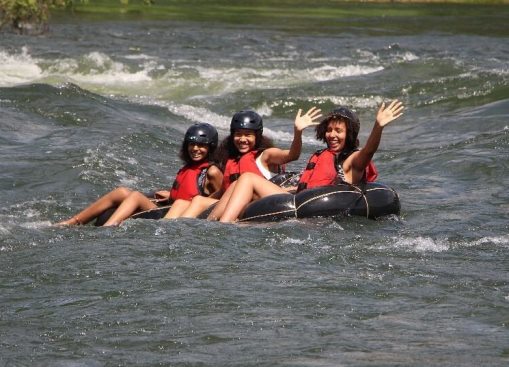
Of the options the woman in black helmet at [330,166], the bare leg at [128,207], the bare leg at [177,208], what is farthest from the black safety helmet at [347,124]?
the bare leg at [128,207]

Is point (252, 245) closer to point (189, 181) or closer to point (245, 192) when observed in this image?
Answer: point (245, 192)

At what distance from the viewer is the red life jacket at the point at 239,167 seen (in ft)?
34.9

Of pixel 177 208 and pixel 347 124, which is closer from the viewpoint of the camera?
pixel 347 124

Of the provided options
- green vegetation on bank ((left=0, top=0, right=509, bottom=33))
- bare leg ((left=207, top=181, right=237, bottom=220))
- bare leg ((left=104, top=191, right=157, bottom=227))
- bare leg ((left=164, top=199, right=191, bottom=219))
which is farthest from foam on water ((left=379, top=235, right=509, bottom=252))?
green vegetation on bank ((left=0, top=0, right=509, bottom=33))

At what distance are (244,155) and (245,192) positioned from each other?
1.77ft

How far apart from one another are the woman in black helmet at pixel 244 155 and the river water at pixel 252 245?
1.89 feet

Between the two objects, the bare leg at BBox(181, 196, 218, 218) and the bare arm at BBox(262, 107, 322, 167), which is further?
the bare leg at BBox(181, 196, 218, 218)

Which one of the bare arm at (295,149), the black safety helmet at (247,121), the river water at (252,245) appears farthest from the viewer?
the black safety helmet at (247,121)

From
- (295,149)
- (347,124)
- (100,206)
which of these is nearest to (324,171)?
(295,149)

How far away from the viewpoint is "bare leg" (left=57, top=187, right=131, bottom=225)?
10.7 metres

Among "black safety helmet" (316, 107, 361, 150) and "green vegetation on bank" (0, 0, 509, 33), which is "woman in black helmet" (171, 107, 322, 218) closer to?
"black safety helmet" (316, 107, 361, 150)

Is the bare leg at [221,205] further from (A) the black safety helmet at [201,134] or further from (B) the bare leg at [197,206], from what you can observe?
(A) the black safety helmet at [201,134]

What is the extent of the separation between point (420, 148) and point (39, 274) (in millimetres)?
8406

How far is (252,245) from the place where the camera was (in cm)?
941
